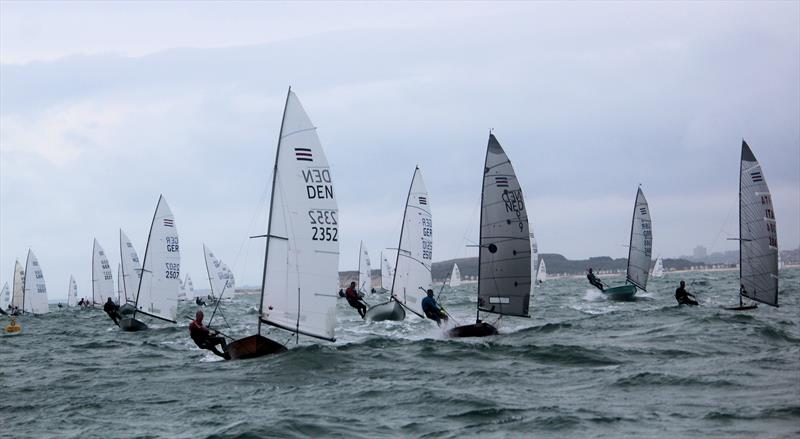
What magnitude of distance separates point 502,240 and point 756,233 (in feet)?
38.1

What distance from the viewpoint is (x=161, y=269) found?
118ft

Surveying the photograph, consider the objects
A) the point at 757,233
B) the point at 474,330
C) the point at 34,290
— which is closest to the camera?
the point at 474,330

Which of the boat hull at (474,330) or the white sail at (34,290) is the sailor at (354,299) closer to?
the boat hull at (474,330)

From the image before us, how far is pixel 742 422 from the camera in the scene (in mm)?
11586

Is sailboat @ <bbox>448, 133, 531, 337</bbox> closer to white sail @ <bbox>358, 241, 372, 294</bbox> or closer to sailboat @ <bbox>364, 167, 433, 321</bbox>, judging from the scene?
sailboat @ <bbox>364, 167, 433, 321</bbox>

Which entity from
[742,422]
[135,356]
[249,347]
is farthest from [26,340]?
[742,422]

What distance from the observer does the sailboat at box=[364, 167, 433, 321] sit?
33344mm

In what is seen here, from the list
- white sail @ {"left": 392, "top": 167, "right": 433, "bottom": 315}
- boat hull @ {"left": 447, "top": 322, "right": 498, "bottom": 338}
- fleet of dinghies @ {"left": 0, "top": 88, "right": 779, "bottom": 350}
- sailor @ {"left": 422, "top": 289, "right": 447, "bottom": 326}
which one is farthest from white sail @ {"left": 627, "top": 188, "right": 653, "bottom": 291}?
boat hull @ {"left": 447, "top": 322, "right": 498, "bottom": 338}

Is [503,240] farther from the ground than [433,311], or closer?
farther from the ground

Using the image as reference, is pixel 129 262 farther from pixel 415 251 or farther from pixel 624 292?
pixel 624 292

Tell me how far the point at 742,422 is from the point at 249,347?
39.2 ft

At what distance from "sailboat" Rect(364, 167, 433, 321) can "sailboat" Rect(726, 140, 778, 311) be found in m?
11.9

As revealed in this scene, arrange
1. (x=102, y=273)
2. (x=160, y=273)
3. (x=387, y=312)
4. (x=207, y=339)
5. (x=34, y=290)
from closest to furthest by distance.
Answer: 1. (x=207, y=339)
2. (x=387, y=312)
3. (x=160, y=273)
4. (x=102, y=273)
5. (x=34, y=290)

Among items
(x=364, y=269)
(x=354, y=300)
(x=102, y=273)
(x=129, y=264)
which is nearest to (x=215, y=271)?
(x=364, y=269)
